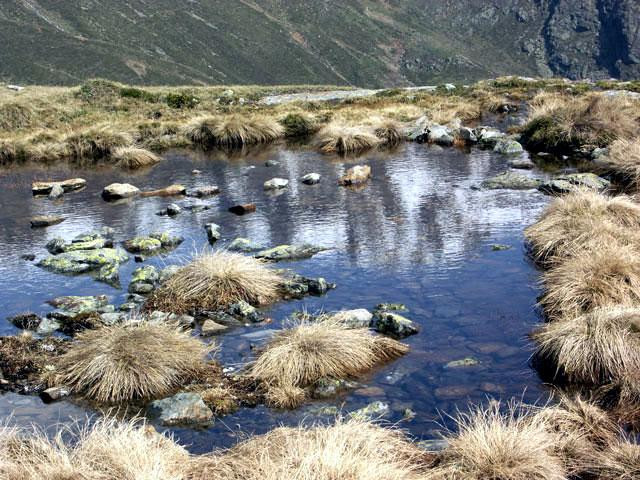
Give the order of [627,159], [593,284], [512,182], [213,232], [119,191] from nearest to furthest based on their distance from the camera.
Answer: [593,284], [213,232], [627,159], [512,182], [119,191]

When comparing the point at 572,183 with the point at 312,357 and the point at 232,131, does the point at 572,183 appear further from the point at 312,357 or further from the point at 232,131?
the point at 232,131

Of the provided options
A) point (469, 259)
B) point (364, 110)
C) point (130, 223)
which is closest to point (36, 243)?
point (130, 223)

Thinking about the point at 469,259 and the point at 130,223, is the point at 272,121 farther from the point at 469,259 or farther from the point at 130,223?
the point at 469,259

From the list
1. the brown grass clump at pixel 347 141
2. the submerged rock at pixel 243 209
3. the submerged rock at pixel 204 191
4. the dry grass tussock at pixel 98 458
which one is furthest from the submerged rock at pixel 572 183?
the dry grass tussock at pixel 98 458

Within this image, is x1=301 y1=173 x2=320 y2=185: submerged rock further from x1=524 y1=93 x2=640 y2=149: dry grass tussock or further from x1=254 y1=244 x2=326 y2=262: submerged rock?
x1=524 y1=93 x2=640 y2=149: dry grass tussock

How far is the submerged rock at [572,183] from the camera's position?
1847cm

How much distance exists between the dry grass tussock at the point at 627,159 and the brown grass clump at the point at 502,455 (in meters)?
13.7

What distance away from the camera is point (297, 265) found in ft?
46.7

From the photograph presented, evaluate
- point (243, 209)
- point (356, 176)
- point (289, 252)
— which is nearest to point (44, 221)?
point (243, 209)

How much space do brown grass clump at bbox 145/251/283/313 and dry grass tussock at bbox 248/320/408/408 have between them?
2.29 metres

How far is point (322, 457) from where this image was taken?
6.40m

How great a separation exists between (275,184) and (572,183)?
339 inches

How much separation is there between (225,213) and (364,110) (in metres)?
20.0

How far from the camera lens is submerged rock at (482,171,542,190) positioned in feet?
64.7
